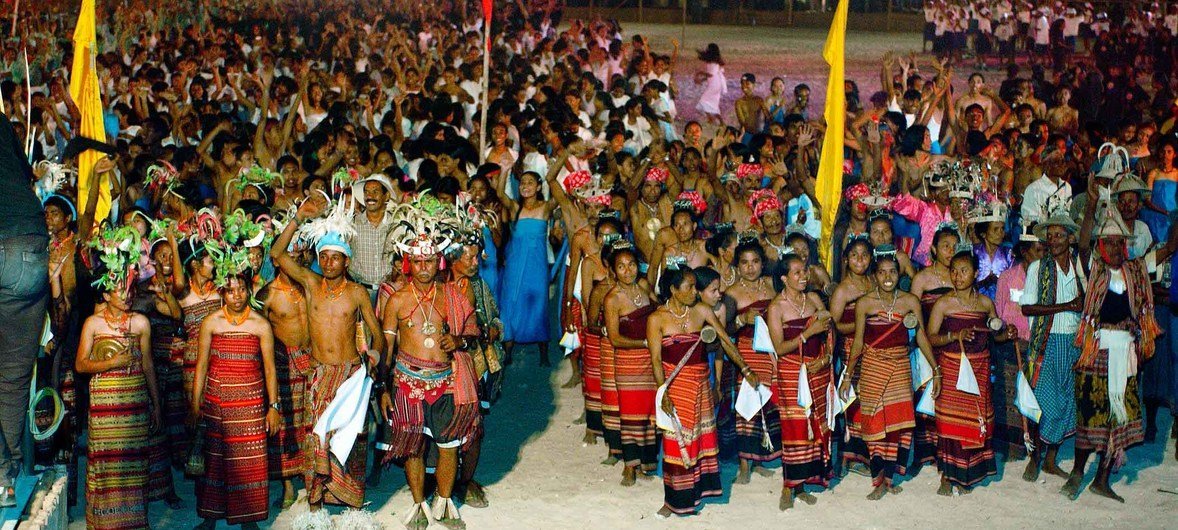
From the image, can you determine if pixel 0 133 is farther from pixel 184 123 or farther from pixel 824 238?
pixel 184 123

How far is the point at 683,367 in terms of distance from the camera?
856cm

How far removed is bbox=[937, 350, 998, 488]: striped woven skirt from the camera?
905 cm

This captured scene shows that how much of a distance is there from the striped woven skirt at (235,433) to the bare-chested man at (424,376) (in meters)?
0.69

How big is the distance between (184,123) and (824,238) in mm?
7489

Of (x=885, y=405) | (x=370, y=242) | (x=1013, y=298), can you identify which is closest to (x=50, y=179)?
(x=370, y=242)

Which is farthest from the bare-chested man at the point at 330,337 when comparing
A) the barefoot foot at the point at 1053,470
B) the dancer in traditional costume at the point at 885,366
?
the barefoot foot at the point at 1053,470

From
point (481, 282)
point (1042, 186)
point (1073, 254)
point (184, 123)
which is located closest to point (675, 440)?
point (481, 282)

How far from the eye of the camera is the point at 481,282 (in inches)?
354

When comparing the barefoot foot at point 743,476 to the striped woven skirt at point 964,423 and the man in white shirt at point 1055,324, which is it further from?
the man in white shirt at point 1055,324

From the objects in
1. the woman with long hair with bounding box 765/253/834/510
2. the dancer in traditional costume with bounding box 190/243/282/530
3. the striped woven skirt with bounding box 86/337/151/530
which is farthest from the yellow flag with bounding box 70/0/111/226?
the woman with long hair with bounding box 765/253/834/510

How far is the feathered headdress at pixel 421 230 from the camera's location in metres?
8.27

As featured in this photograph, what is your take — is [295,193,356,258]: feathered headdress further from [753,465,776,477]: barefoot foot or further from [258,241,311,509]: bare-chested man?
[753,465,776,477]: barefoot foot

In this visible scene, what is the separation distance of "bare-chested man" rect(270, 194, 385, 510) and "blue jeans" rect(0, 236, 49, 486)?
2063 millimetres

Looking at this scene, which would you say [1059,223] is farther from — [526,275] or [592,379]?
[526,275]
